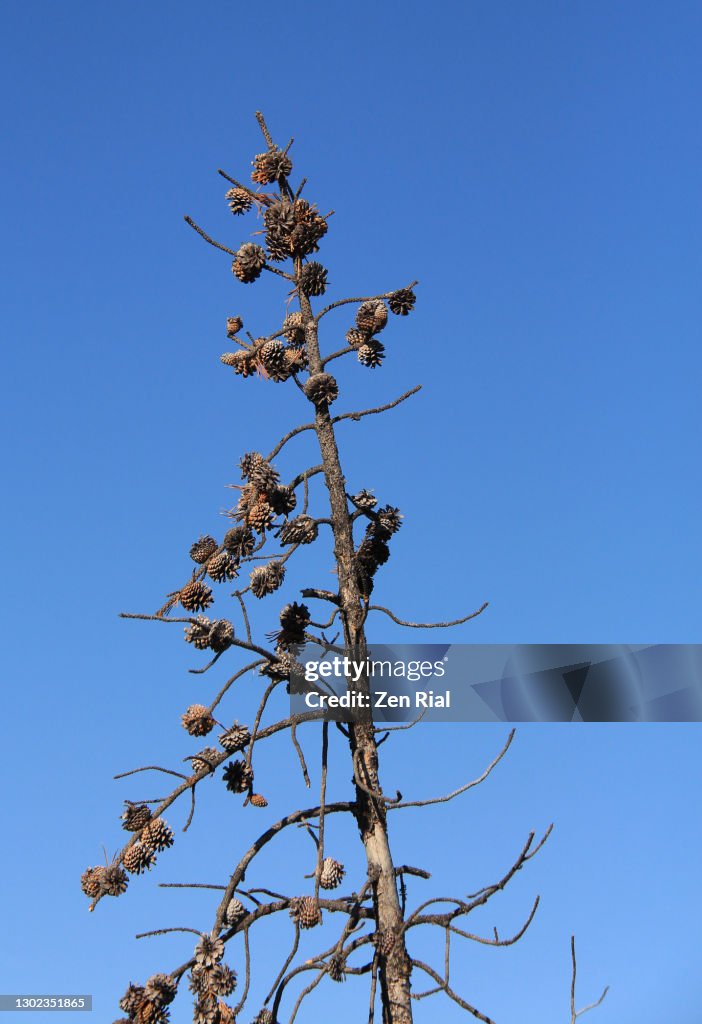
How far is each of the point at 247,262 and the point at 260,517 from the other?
1.88 m

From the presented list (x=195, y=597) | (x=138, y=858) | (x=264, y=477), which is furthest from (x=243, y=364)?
(x=138, y=858)

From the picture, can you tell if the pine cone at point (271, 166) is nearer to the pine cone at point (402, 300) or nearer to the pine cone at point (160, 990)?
the pine cone at point (402, 300)

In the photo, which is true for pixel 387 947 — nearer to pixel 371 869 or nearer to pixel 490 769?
pixel 371 869

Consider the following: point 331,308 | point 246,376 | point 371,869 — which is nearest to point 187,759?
point 371,869

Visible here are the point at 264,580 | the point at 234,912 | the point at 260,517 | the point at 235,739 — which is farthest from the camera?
the point at 260,517

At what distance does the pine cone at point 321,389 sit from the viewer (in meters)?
7.52

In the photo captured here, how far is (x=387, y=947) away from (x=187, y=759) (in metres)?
1.53

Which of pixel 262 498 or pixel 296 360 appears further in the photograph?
pixel 296 360

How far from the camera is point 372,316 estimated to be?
25.7 ft

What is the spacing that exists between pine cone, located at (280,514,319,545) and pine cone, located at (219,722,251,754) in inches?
46.8

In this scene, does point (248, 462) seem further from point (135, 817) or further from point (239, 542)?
point (135, 817)

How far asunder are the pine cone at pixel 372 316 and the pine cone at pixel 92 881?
3.81 metres

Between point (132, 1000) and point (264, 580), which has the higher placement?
point (264, 580)

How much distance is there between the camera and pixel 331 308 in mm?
7934
